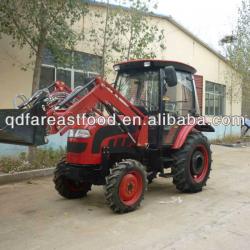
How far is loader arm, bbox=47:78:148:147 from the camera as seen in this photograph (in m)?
6.03

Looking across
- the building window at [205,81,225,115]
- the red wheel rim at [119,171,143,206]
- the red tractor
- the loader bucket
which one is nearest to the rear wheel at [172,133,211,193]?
the red tractor

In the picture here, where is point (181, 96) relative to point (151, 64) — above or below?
below

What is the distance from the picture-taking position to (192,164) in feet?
25.6

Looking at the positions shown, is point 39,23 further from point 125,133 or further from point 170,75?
point 125,133

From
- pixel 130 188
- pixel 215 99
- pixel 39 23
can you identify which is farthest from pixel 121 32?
pixel 215 99

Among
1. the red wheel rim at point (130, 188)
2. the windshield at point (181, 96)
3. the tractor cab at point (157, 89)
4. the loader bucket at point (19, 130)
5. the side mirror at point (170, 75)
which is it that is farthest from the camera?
the windshield at point (181, 96)

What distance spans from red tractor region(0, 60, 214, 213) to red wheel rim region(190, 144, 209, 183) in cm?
2

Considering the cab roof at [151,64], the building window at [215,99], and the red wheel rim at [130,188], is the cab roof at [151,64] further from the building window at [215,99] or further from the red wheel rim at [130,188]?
the building window at [215,99]

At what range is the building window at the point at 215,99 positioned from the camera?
20.7m

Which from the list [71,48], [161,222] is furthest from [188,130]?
[71,48]

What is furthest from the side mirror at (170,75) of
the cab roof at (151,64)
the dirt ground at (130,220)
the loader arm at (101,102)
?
the dirt ground at (130,220)

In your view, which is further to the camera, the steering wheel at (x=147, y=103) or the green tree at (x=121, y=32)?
the green tree at (x=121, y=32)

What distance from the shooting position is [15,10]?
935 cm

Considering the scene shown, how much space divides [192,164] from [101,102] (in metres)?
2.33
